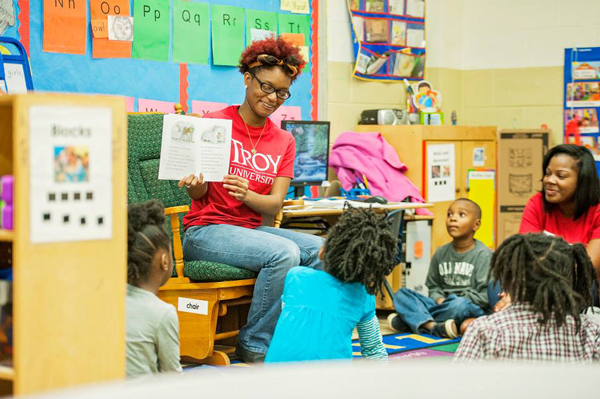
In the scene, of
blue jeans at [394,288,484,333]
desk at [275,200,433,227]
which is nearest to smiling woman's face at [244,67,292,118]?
desk at [275,200,433,227]

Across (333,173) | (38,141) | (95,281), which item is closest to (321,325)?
(95,281)

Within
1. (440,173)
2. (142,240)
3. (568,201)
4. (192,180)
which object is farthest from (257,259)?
(440,173)

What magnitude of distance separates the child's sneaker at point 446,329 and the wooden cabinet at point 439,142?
2.96 ft

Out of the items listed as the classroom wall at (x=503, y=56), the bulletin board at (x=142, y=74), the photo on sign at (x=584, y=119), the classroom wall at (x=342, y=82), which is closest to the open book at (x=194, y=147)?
the bulletin board at (x=142, y=74)

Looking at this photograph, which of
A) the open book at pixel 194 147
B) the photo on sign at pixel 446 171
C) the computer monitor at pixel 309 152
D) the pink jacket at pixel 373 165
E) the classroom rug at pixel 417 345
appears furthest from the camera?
the photo on sign at pixel 446 171

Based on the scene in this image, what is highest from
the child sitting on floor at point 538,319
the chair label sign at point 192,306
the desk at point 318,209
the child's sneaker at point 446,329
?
the desk at point 318,209

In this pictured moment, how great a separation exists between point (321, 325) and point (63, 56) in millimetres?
2075

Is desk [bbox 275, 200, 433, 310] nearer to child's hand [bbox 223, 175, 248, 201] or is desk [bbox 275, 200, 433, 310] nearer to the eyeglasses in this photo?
child's hand [bbox 223, 175, 248, 201]

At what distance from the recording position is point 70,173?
1.63m

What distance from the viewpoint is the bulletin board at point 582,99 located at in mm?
5930

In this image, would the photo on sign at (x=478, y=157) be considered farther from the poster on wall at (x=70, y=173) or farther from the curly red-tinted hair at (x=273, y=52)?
the poster on wall at (x=70, y=173)

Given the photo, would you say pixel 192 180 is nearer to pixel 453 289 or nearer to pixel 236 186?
pixel 236 186

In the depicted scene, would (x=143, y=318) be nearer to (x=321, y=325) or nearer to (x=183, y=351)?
(x=321, y=325)

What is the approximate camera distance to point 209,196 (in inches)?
136
